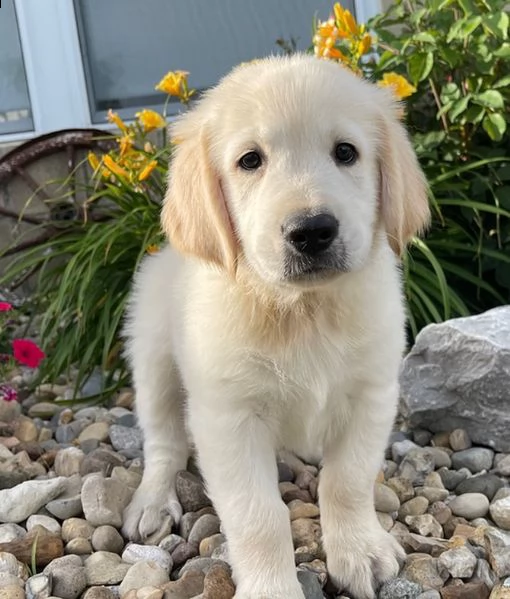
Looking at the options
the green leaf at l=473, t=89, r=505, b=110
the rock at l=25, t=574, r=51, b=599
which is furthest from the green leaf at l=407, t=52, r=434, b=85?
the rock at l=25, t=574, r=51, b=599

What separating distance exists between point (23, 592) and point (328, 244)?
1.09 metres

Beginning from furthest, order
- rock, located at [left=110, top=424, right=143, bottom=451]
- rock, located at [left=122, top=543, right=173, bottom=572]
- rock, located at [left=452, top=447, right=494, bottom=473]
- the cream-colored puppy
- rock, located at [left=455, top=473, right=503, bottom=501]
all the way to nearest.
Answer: rock, located at [left=110, top=424, right=143, bottom=451] < rock, located at [left=452, top=447, right=494, bottom=473] < rock, located at [left=455, top=473, right=503, bottom=501] < rock, located at [left=122, top=543, right=173, bottom=572] < the cream-colored puppy

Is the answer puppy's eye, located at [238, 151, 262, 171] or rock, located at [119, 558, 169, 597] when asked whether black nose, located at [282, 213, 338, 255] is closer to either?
puppy's eye, located at [238, 151, 262, 171]

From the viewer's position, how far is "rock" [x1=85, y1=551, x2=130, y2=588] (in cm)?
186

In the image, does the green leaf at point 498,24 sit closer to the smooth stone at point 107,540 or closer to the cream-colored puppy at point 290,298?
the cream-colored puppy at point 290,298

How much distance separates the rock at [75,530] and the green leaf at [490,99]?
2.23 metres

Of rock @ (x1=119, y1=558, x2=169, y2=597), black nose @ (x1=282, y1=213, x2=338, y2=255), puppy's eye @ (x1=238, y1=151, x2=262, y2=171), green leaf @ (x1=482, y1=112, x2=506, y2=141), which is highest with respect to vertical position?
puppy's eye @ (x1=238, y1=151, x2=262, y2=171)

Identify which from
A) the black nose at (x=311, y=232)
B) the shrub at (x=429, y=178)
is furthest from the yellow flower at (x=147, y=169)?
A: the black nose at (x=311, y=232)

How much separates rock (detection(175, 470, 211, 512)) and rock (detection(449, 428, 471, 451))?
0.89 meters

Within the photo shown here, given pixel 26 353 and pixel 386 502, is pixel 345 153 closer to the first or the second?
pixel 386 502

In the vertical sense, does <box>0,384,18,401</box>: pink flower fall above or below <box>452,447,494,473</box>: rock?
above

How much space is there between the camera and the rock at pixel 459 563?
5.86ft

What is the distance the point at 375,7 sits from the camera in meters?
4.62

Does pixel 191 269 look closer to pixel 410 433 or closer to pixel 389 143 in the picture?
pixel 389 143
